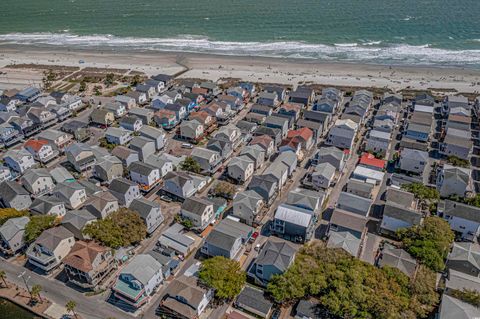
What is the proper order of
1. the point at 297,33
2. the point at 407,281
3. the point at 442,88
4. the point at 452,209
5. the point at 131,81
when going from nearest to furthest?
the point at 407,281, the point at 452,209, the point at 442,88, the point at 131,81, the point at 297,33

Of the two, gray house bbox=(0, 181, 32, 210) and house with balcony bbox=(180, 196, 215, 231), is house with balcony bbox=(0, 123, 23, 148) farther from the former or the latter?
house with balcony bbox=(180, 196, 215, 231)

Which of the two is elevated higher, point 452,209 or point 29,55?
point 29,55

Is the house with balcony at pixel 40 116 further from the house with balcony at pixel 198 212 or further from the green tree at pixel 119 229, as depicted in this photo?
the house with balcony at pixel 198 212

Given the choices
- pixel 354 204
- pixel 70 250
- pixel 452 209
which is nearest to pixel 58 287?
pixel 70 250

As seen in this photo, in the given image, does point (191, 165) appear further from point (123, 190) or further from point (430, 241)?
point (430, 241)

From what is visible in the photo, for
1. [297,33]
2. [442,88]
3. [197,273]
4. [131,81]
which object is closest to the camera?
[197,273]

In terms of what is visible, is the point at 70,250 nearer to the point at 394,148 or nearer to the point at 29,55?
the point at 394,148
